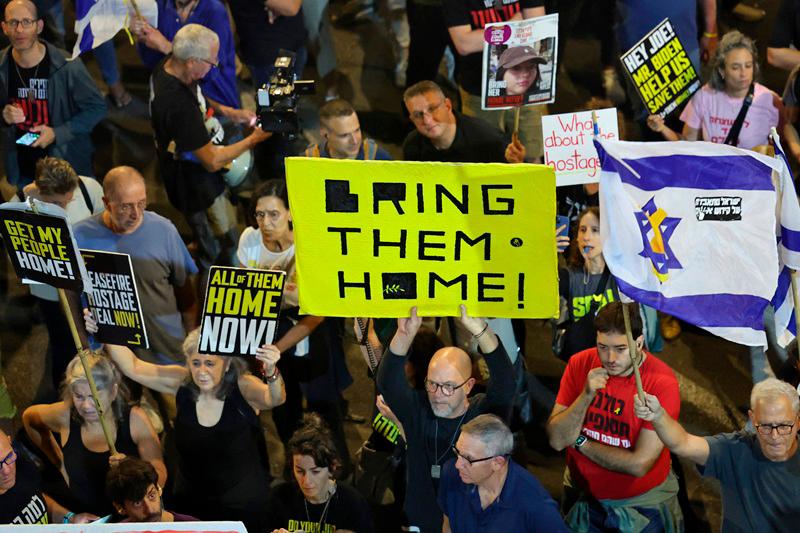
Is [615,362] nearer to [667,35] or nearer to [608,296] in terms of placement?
[608,296]

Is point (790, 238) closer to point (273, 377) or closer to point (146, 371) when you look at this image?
point (273, 377)

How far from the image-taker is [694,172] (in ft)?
19.9

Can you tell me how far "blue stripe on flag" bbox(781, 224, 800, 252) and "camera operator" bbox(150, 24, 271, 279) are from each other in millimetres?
3685

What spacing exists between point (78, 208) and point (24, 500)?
2.34 m

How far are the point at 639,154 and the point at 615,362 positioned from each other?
127cm

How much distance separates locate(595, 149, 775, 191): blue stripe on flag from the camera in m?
6.02

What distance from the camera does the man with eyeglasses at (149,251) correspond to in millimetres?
8109

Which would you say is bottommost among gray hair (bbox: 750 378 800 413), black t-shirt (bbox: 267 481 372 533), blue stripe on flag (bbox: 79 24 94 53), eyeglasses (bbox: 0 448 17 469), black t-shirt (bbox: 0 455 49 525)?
black t-shirt (bbox: 267 481 372 533)

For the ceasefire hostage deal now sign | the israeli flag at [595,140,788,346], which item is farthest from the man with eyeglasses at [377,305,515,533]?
the israeli flag at [595,140,788,346]

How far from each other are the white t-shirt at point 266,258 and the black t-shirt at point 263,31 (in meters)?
2.57

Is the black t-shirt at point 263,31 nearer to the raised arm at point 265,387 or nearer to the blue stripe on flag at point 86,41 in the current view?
the blue stripe on flag at point 86,41

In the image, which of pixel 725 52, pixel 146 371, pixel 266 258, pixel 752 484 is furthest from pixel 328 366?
pixel 725 52

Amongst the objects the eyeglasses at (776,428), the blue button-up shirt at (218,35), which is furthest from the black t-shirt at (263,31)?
the eyeglasses at (776,428)

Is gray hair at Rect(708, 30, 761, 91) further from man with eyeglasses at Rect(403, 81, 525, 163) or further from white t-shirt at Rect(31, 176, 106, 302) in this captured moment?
white t-shirt at Rect(31, 176, 106, 302)
